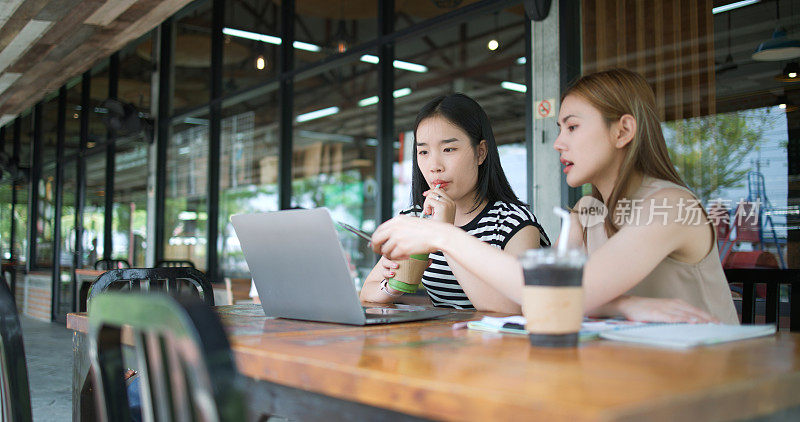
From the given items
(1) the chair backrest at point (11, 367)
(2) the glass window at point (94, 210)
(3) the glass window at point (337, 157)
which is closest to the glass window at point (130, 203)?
(2) the glass window at point (94, 210)

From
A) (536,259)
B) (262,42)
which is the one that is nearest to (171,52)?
(262,42)

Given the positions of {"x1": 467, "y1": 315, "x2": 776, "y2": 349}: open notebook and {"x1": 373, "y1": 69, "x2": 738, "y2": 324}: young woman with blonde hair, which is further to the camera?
{"x1": 373, "y1": 69, "x2": 738, "y2": 324}: young woman with blonde hair

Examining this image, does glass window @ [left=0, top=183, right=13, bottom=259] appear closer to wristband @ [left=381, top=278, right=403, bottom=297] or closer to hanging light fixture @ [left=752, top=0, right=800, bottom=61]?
wristband @ [left=381, top=278, right=403, bottom=297]

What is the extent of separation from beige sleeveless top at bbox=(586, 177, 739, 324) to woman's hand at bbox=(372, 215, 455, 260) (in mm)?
454

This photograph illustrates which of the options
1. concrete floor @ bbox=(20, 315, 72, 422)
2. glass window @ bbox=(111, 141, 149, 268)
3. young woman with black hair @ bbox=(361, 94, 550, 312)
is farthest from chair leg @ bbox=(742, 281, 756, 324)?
glass window @ bbox=(111, 141, 149, 268)

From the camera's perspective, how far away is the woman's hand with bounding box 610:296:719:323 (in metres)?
1.21

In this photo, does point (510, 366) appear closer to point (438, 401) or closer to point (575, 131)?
point (438, 401)

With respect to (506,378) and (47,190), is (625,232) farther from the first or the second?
(47,190)

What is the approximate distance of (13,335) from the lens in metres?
1.19

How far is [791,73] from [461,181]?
1597 millimetres

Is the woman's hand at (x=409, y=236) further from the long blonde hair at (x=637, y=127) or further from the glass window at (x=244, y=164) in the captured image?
the glass window at (x=244, y=164)

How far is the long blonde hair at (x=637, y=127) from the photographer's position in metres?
1.48

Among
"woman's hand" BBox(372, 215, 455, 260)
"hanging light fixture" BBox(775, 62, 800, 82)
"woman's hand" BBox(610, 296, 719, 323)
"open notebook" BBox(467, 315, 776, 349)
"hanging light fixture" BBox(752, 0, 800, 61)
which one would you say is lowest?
"open notebook" BBox(467, 315, 776, 349)

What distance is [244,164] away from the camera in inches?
263
